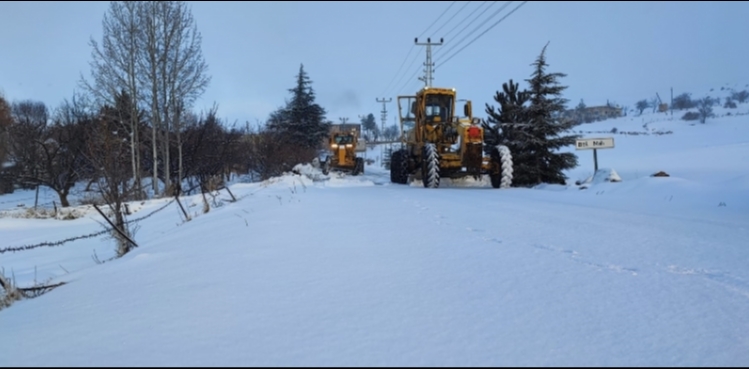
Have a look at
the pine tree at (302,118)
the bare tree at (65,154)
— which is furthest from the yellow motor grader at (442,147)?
the pine tree at (302,118)

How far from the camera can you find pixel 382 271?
3.15 meters

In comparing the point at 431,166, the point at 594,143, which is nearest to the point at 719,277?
the point at 594,143

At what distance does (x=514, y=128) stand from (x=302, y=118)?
93.6 feet

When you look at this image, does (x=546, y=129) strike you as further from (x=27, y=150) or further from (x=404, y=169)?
(x=27, y=150)

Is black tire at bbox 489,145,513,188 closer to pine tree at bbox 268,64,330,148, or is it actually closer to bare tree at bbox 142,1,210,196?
bare tree at bbox 142,1,210,196

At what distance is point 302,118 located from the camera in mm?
42938

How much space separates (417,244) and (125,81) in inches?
784

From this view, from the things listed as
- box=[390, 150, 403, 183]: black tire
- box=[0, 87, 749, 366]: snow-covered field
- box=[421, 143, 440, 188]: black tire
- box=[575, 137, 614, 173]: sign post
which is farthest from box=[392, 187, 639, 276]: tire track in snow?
box=[390, 150, 403, 183]: black tire

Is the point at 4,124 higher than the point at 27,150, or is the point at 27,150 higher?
the point at 4,124

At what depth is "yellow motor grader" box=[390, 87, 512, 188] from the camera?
13.3 metres

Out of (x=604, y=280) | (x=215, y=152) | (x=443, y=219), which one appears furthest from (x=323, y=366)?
(x=215, y=152)

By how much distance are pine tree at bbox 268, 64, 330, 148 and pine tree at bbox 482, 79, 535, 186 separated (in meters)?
25.3

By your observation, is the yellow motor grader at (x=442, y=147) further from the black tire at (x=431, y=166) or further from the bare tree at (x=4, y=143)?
the bare tree at (x=4, y=143)

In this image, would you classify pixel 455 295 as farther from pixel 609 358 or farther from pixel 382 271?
pixel 609 358
